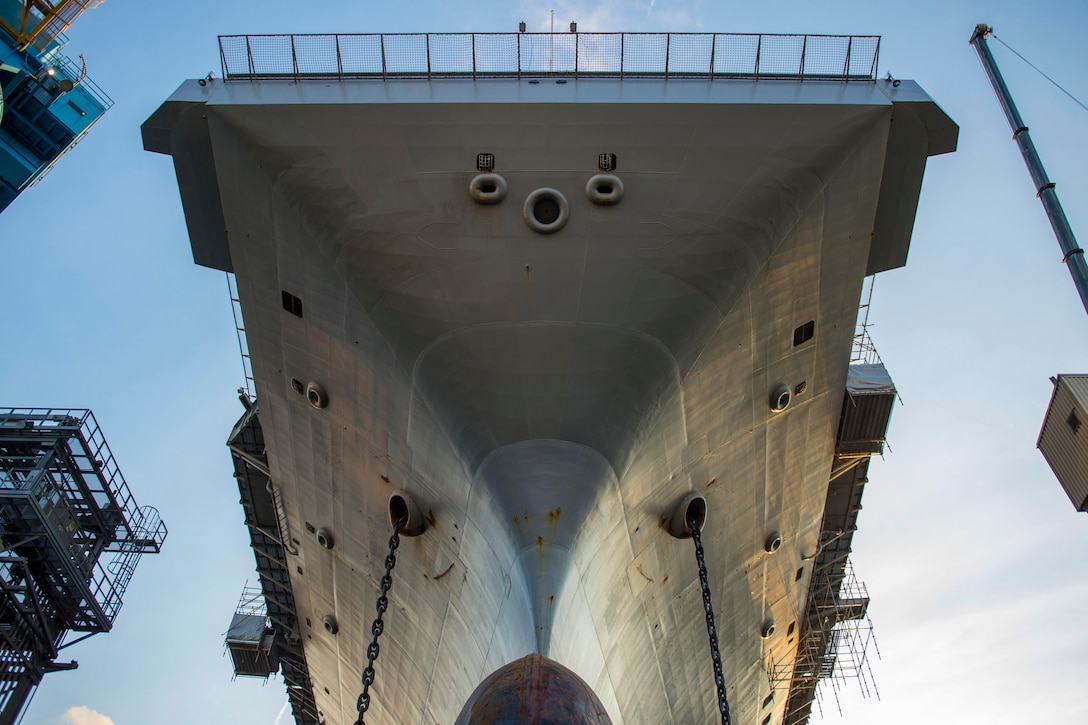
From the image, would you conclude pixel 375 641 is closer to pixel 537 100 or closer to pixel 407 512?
pixel 407 512

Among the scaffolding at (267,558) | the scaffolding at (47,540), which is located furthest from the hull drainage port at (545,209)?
the scaffolding at (47,540)

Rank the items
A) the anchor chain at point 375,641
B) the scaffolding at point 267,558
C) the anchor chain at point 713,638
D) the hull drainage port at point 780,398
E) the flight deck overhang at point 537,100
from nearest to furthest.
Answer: the anchor chain at point 713,638, the anchor chain at point 375,641, the flight deck overhang at point 537,100, the hull drainage port at point 780,398, the scaffolding at point 267,558

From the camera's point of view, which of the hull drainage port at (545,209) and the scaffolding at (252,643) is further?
the scaffolding at (252,643)

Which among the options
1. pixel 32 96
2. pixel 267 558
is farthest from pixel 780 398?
pixel 32 96

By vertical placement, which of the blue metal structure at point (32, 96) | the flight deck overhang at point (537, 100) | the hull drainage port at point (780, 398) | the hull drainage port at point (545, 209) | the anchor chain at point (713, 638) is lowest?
the anchor chain at point (713, 638)

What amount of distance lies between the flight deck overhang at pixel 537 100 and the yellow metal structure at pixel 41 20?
15.0m

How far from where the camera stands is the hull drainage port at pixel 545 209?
7.98 m

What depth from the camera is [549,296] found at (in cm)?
824

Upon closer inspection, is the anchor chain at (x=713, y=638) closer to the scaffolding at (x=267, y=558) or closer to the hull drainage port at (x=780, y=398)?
the hull drainage port at (x=780, y=398)

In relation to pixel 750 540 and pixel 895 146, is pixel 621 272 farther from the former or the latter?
pixel 750 540

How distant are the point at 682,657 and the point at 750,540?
2.07 metres

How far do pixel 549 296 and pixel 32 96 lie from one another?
18954 mm

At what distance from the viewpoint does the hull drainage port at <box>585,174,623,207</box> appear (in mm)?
7949

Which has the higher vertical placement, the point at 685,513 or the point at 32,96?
the point at 32,96
